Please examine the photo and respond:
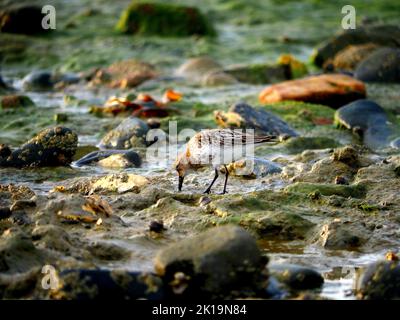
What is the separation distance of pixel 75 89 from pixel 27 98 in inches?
82.7

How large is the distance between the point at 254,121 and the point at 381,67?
497 cm

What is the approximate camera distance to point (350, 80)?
48.7 feet

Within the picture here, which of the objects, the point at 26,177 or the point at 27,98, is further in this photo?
the point at 27,98

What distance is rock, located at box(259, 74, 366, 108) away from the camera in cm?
1448

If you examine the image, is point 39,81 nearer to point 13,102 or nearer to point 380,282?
point 13,102

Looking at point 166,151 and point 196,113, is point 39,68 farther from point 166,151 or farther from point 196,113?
point 166,151

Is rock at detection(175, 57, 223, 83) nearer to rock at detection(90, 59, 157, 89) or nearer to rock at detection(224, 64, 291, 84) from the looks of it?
rock at detection(224, 64, 291, 84)

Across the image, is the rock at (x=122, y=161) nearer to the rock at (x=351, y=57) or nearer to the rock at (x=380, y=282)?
the rock at (x=380, y=282)

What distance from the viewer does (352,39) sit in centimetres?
1855

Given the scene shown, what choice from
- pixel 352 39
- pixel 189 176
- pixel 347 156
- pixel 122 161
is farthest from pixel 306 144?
pixel 352 39

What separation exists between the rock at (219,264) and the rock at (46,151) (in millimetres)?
5068

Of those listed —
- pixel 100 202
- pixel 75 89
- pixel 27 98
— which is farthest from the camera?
pixel 75 89

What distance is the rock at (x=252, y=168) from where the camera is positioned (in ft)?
34.5
